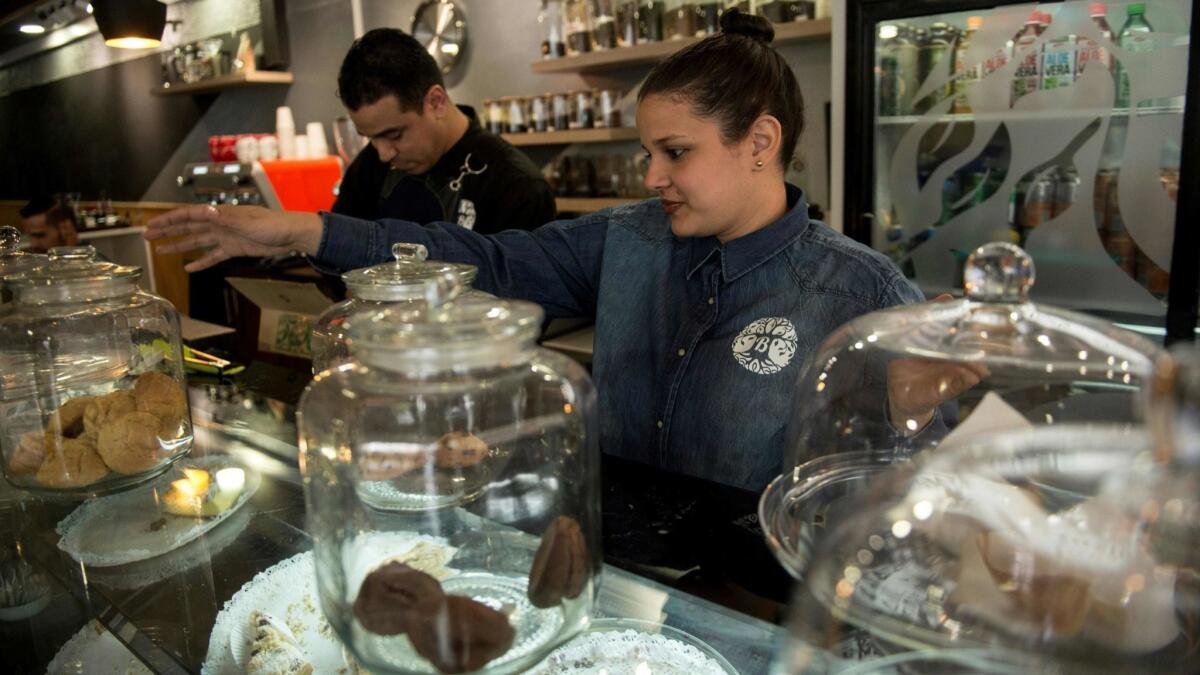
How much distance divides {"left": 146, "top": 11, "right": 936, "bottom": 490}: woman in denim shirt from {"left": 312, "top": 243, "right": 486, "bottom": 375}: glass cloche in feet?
1.51

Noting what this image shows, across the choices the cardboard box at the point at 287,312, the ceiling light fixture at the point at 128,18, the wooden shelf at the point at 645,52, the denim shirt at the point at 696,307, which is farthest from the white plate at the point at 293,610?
the wooden shelf at the point at 645,52

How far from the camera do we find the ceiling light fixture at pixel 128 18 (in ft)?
7.43

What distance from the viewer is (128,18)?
7.48ft

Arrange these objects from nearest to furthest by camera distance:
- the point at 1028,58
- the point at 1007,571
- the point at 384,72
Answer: the point at 1007,571 → the point at 384,72 → the point at 1028,58

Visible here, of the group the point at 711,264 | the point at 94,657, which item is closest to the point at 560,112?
the point at 711,264

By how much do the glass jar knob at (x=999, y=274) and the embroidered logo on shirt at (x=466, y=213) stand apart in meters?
2.05

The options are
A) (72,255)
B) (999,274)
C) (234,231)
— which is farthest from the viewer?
(234,231)

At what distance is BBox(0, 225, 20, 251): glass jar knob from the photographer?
1486 millimetres

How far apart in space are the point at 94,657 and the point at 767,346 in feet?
3.22

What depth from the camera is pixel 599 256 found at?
1745 millimetres

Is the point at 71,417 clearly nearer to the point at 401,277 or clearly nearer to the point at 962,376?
the point at 401,277

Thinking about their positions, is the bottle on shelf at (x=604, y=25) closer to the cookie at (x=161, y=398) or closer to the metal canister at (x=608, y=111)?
the metal canister at (x=608, y=111)

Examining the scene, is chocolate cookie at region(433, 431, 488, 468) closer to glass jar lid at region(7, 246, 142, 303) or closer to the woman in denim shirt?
glass jar lid at region(7, 246, 142, 303)

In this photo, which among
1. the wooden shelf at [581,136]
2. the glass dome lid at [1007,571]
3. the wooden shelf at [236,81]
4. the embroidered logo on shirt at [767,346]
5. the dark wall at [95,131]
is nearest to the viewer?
the glass dome lid at [1007,571]
